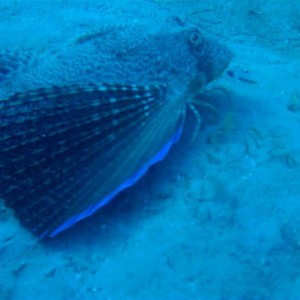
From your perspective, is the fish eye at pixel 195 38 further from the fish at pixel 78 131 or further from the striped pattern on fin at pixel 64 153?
the striped pattern on fin at pixel 64 153

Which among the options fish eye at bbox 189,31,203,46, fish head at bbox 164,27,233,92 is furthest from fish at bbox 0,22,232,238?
fish eye at bbox 189,31,203,46

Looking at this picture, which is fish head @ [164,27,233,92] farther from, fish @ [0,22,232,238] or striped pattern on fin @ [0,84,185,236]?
striped pattern on fin @ [0,84,185,236]

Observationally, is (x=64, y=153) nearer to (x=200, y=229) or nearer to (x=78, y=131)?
(x=78, y=131)

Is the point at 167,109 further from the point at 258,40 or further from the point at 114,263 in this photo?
the point at 258,40

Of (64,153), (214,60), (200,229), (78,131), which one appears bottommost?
(200,229)

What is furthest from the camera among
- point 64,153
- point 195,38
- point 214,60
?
point 214,60

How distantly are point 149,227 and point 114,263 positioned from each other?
49 cm

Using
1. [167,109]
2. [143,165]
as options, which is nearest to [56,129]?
[143,165]

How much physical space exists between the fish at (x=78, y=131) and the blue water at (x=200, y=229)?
0.22 metres

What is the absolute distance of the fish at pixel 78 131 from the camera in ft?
11.6

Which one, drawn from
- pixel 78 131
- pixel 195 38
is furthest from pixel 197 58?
pixel 78 131

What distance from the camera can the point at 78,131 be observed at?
11.9 ft

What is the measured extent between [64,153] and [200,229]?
4.92 ft

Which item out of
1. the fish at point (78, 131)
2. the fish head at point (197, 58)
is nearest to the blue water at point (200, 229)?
the fish at point (78, 131)
